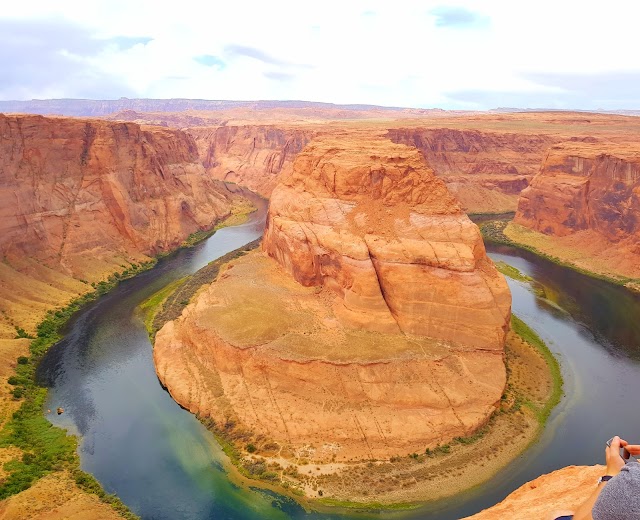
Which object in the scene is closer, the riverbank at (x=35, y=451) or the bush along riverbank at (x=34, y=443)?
the riverbank at (x=35, y=451)

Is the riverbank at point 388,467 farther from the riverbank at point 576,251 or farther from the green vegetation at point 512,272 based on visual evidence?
the riverbank at point 576,251

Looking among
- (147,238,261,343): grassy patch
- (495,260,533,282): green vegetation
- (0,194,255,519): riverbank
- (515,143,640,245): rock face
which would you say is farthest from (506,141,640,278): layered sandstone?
(0,194,255,519): riverbank

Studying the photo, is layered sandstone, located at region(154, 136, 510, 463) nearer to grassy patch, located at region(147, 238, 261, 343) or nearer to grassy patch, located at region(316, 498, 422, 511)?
grassy patch, located at region(316, 498, 422, 511)

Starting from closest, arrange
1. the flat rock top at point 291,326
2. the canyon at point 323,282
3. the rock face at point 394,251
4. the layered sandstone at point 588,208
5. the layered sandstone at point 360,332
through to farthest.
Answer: the layered sandstone at point 360,332
the canyon at point 323,282
the flat rock top at point 291,326
the rock face at point 394,251
the layered sandstone at point 588,208

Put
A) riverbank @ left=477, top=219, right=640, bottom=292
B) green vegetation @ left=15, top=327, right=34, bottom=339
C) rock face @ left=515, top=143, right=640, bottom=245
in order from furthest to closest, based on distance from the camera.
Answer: rock face @ left=515, top=143, right=640, bottom=245 → riverbank @ left=477, top=219, right=640, bottom=292 → green vegetation @ left=15, top=327, right=34, bottom=339

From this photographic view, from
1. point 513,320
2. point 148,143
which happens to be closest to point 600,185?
point 513,320


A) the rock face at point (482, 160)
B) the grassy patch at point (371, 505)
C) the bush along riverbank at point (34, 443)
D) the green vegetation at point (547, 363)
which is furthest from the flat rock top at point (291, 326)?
the rock face at point (482, 160)

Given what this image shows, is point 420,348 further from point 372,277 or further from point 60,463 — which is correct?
point 60,463
